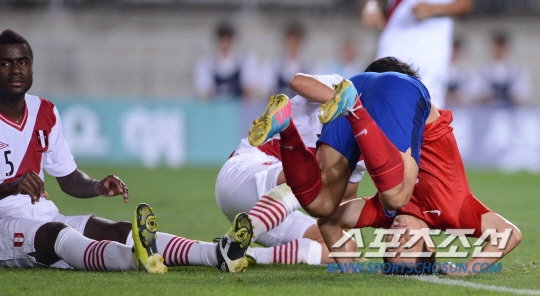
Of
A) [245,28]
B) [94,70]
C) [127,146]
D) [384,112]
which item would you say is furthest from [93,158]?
[384,112]

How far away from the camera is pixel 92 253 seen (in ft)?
10.3

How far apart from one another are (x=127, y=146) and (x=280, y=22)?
5.63m

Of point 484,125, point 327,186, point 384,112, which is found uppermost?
point 384,112

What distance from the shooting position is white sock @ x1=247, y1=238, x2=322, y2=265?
3.61 m

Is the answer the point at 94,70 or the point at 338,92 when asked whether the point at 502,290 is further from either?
the point at 94,70

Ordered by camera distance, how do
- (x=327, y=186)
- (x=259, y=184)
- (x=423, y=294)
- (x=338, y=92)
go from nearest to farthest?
(x=423, y=294)
(x=338, y=92)
(x=327, y=186)
(x=259, y=184)

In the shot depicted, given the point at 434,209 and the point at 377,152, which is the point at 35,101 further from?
the point at 434,209

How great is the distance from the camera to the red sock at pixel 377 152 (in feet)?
9.48

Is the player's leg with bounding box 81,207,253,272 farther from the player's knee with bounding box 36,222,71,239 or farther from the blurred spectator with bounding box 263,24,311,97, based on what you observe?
the blurred spectator with bounding box 263,24,311,97

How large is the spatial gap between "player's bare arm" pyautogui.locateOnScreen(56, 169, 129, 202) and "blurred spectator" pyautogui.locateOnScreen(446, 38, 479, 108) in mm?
9581

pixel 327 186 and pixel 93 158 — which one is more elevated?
pixel 327 186

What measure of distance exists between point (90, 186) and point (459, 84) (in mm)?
10520

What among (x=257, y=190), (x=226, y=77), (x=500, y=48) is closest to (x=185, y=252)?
(x=257, y=190)

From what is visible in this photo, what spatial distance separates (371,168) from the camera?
9.59 ft
